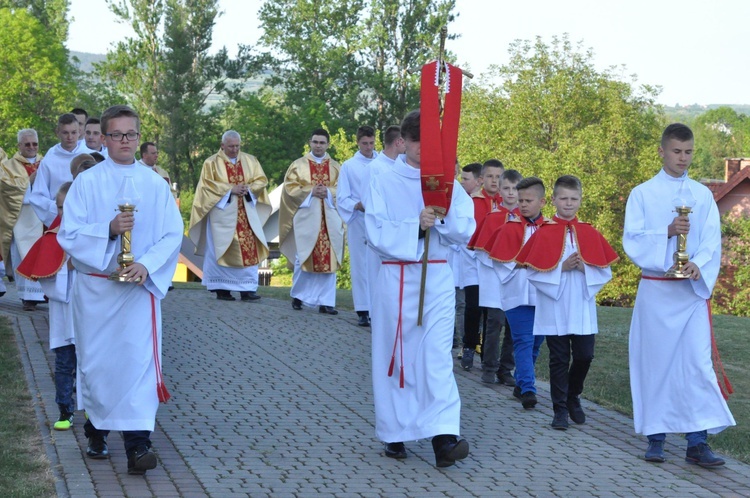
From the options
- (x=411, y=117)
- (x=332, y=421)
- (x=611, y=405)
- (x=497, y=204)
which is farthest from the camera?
(x=497, y=204)

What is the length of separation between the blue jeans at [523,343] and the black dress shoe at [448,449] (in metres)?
2.14

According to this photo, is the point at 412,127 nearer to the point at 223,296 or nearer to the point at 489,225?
the point at 489,225

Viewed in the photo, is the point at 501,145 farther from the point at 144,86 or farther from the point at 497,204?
the point at 497,204

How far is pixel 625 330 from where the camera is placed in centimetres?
1470

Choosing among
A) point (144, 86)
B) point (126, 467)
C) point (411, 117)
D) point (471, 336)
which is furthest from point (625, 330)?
point (144, 86)

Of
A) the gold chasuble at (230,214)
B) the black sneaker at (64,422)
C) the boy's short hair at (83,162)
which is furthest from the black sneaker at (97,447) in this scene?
the gold chasuble at (230,214)

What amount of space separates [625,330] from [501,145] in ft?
136

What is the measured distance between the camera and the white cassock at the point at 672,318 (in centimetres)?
746

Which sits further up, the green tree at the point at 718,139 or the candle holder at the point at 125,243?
the green tree at the point at 718,139

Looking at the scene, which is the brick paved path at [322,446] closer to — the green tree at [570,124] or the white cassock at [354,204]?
the white cassock at [354,204]

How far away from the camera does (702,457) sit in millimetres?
7344

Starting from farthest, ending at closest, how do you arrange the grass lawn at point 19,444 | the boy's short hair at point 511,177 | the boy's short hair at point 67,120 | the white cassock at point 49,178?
the white cassock at point 49,178 < the boy's short hair at point 67,120 < the boy's short hair at point 511,177 < the grass lawn at point 19,444

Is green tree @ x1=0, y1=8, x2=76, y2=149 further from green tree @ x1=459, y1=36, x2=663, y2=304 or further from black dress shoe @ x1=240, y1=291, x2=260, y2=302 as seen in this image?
black dress shoe @ x1=240, y1=291, x2=260, y2=302

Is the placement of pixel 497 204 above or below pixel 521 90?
below
